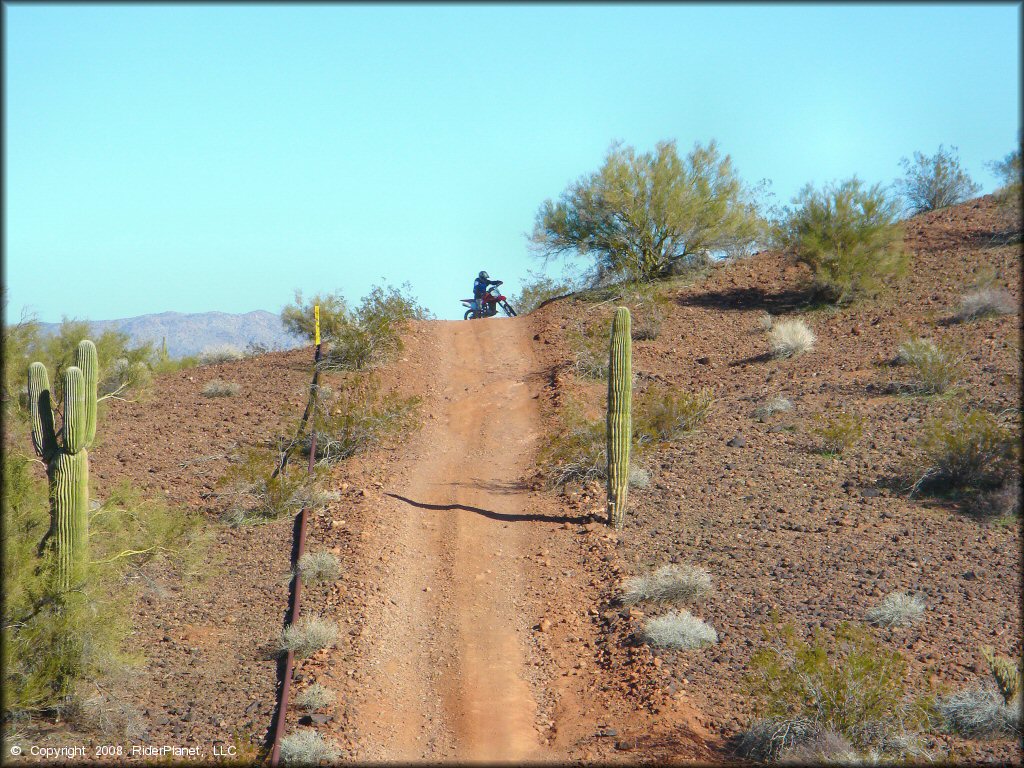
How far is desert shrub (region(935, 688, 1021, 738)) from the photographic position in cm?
806

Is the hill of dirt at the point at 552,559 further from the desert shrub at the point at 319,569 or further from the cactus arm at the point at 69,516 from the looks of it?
the cactus arm at the point at 69,516

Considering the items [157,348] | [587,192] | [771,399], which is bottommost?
[771,399]

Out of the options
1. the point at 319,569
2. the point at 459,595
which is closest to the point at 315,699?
the point at 459,595

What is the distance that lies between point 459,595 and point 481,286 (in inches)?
678

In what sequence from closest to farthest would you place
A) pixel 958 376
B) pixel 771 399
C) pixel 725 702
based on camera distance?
pixel 725 702, pixel 958 376, pixel 771 399

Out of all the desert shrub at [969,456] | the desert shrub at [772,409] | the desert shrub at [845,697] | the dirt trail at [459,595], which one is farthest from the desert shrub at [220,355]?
the desert shrub at [845,697]

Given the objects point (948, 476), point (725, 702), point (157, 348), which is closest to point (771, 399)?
point (948, 476)

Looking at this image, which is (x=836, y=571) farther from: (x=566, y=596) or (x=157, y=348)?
(x=157, y=348)

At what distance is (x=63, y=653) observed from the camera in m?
9.17

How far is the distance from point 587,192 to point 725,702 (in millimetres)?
19832

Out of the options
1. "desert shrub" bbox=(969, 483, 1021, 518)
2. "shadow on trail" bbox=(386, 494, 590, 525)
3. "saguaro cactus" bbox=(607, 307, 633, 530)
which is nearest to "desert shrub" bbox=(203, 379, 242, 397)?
"shadow on trail" bbox=(386, 494, 590, 525)

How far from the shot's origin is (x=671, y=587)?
425 inches

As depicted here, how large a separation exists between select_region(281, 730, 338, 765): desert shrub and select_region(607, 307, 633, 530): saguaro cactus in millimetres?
5949

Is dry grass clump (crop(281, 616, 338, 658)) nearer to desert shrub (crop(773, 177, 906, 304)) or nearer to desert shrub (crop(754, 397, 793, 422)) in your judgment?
desert shrub (crop(754, 397, 793, 422))
